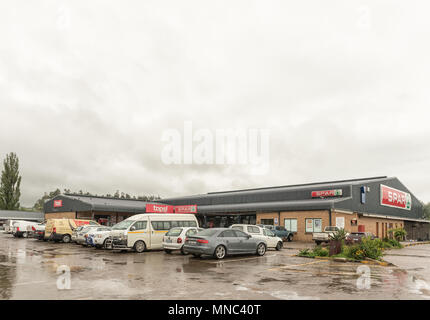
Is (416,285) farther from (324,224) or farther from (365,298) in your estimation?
(324,224)

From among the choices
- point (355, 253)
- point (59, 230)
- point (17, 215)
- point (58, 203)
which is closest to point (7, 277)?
point (355, 253)

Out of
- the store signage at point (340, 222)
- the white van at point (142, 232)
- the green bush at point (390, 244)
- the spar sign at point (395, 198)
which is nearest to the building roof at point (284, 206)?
the store signage at point (340, 222)

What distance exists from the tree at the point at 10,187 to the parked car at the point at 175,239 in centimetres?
6499

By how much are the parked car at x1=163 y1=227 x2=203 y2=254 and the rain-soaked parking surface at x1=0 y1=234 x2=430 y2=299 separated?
423cm

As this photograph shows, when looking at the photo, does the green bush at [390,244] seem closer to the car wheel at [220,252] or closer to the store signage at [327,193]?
the store signage at [327,193]

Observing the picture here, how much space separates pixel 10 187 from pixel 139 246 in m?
64.6

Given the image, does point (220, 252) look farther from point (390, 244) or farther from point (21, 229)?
point (21, 229)

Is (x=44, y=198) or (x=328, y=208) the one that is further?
(x=44, y=198)

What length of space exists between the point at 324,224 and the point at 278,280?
25186 millimetres

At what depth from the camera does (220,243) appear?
17.2m
